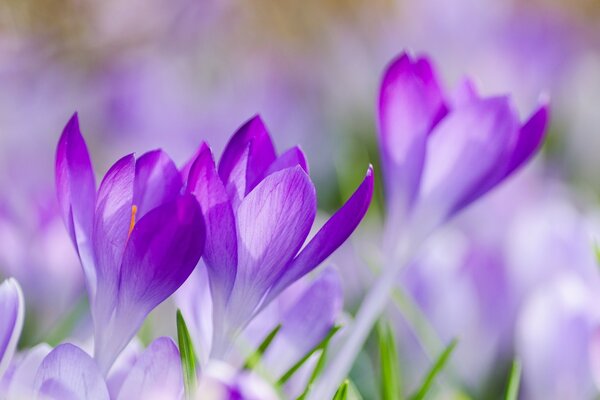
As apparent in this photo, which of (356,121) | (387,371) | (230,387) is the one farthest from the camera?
(356,121)

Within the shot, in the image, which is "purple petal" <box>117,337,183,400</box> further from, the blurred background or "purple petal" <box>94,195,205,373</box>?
the blurred background

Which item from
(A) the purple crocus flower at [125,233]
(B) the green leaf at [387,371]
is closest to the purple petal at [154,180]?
(A) the purple crocus flower at [125,233]

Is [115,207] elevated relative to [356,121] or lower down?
lower down

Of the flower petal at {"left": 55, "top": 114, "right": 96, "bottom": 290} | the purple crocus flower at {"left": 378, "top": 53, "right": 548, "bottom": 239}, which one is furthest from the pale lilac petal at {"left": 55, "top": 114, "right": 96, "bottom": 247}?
the purple crocus flower at {"left": 378, "top": 53, "right": 548, "bottom": 239}

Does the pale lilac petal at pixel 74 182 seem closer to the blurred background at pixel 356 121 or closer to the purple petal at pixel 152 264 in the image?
the purple petal at pixel 152 264

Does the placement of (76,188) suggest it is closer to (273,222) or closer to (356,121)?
(273,222)

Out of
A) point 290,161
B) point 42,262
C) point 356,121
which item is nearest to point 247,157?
point 290,161
